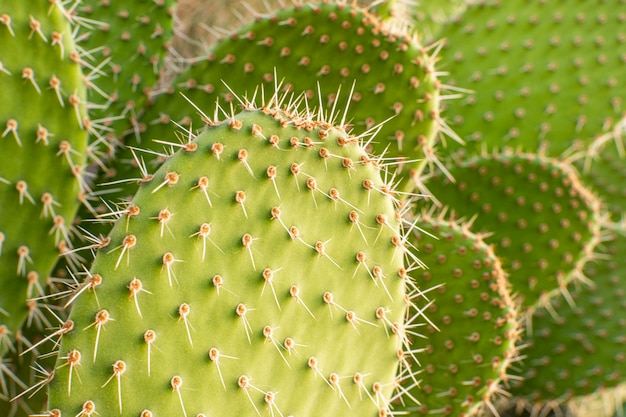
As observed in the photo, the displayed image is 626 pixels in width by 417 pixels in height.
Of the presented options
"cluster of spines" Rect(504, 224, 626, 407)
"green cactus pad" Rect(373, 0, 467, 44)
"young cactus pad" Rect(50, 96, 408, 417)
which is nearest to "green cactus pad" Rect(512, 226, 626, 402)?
"cluster of spines" Rect(504, 224, 626, 407)

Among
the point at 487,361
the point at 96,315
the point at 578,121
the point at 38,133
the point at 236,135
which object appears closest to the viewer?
the point at 96,315

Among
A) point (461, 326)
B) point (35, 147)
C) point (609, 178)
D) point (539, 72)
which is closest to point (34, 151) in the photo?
point (35, 147)

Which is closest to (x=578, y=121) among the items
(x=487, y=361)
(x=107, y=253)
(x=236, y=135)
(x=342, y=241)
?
(x=487, y=361)

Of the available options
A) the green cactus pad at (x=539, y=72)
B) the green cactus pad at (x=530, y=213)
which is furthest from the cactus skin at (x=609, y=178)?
the green cactus pad at (x=530, y=213)

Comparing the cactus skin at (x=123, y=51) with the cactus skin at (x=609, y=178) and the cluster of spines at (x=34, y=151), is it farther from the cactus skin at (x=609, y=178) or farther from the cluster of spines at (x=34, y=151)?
the cactus skin at (x=609, y=178)

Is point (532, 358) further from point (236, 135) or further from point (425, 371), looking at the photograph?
point (236, 135)

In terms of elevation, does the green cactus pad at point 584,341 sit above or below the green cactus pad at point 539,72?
below

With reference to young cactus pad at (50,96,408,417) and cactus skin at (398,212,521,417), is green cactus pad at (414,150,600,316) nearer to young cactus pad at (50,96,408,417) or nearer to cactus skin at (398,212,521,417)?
cactus skin at (398,212,521,417)
